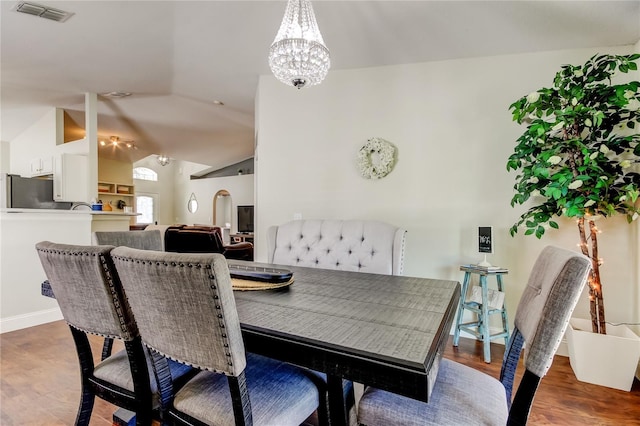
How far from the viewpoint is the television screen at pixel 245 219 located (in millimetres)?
10211

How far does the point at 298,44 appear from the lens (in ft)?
6.29

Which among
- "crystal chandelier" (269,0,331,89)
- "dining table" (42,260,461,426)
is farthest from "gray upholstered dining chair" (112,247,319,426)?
"crystal chandelier" (269,0,331,89)

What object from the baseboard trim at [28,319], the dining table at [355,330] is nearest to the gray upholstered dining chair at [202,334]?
the dining table at [355,330]

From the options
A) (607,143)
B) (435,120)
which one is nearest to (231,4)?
(435,120)

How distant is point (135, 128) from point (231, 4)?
503cm

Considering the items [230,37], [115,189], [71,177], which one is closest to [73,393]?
[230,37]

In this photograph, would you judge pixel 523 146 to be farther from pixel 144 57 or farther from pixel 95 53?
pixel 95 53

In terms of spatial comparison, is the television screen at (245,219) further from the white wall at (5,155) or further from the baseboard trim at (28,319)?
the baseboard trim at (28,319)

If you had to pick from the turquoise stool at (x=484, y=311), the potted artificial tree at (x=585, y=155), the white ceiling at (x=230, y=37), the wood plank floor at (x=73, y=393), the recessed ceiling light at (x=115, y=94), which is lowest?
the wood plank floor at (x=73, y=393)

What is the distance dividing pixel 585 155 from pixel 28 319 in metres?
4.93

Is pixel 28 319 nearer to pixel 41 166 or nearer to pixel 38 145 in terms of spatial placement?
pixel 41 166

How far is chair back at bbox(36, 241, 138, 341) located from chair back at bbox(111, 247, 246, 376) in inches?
6.6

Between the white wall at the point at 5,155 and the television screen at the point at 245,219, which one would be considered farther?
the television screen at the point at 245,219

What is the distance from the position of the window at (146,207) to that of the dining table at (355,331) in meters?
11.3
